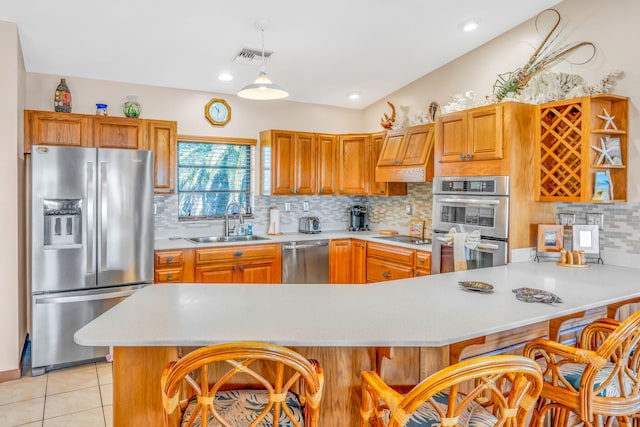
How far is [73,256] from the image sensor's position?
11.2 ft

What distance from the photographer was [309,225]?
526cm

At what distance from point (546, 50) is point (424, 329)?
9.93ft

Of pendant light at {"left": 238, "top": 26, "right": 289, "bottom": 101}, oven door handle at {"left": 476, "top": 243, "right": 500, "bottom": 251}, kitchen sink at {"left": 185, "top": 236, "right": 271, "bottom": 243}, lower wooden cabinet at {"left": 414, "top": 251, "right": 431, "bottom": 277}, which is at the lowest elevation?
lower wooden cabinet at {"left": 414, "top": 251, "right": 431, "bottom": 277}

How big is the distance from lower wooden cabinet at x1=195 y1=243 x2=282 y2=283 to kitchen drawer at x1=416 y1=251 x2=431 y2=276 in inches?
57.9

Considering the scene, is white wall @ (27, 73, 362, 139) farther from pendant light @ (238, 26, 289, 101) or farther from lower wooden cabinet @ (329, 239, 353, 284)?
pendant light @ (238, 26, 289, 101)

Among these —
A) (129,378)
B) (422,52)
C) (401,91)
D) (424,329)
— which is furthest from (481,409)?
(401,91)

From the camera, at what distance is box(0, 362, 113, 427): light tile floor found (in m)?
2.65

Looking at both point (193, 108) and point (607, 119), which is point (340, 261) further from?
point (607, 119)

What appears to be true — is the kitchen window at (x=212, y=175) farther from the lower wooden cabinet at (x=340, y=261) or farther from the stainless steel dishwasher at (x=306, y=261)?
the lower wooden cabinet at (x=340, y=261)

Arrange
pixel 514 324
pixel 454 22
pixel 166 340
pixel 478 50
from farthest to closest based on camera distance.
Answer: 1. pixel 478 50
2. pixel 454 22
3. pixel 514 324
4. pixel 166 340

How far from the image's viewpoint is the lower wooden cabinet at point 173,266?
3.92 m

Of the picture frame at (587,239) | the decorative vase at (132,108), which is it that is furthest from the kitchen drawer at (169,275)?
the picture frame at (587,239)

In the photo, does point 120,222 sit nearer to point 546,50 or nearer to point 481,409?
point 481,409

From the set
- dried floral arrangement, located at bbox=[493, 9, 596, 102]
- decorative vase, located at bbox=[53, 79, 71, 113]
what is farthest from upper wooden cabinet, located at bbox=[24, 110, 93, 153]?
dried floral arrangement, located at bbox=[493, 9, 596, 102]
